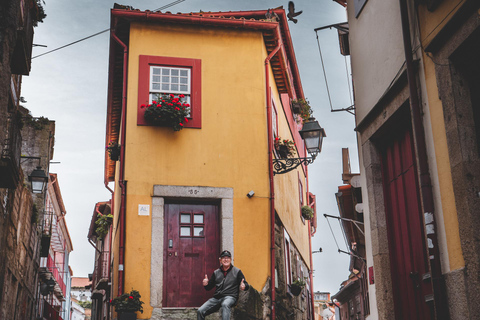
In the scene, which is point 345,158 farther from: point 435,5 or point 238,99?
point 435,5

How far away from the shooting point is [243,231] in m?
12.3

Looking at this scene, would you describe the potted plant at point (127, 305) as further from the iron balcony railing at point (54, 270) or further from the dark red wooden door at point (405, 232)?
the iron balcony railing at point (54, 270)

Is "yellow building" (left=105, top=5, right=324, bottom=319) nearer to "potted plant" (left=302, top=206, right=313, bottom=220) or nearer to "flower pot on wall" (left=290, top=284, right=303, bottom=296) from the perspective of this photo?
"flower pot on wall" (left=290, top=284, right=303, bottom=296)

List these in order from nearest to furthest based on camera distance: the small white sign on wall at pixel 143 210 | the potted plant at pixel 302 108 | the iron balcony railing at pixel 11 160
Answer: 1. the iron balcony railing at pixel 11 160
2. the small white sign on wall at pixel 143 210
3. the potted plant at pixel 302 108

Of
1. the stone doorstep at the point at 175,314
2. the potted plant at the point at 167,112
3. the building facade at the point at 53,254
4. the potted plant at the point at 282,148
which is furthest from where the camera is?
the building facade at the point at 53,254

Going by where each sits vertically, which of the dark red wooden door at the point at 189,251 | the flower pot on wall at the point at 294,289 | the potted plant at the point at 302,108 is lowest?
the flower pot on wall at the point at 294,289

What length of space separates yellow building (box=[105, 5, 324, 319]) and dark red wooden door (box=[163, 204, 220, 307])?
2 centimetres

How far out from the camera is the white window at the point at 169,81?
42.2 feet

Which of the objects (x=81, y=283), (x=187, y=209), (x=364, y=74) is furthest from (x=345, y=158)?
(x=81, y=283)

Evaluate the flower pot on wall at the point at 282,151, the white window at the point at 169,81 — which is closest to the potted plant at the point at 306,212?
the flower pot on wall at the point at 282,151

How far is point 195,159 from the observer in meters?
12.5

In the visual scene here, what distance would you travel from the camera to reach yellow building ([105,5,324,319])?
1177 cm

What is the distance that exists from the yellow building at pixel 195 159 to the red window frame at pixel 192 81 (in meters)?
0.02

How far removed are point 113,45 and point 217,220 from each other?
4790 mm
